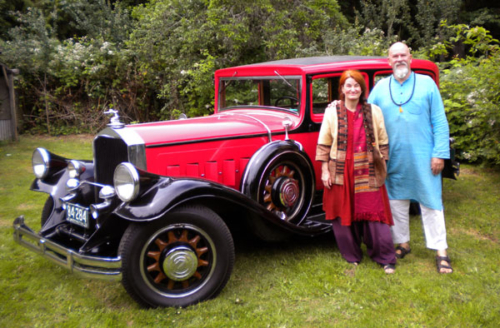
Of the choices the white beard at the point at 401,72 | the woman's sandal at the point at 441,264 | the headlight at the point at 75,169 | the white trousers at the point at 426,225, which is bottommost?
the woman's sandal at the point at 441,264

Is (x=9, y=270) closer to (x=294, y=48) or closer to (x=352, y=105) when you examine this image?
(x=352, y=105)

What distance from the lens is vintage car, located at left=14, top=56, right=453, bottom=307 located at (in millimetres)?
2938

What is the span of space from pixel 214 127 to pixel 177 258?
51.5 inches

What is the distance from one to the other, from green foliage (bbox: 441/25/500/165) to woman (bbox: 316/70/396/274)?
2.97 metres

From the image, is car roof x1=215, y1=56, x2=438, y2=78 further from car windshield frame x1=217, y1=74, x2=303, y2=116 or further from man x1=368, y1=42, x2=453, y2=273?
man x1=368, y1=42, x2=453, y2=273

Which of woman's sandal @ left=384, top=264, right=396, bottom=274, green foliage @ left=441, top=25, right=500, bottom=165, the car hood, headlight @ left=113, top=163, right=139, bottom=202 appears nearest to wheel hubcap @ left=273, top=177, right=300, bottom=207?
the car hood

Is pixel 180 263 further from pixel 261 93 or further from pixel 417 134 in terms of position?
pixel 261 93

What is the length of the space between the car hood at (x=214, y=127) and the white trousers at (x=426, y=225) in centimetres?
122

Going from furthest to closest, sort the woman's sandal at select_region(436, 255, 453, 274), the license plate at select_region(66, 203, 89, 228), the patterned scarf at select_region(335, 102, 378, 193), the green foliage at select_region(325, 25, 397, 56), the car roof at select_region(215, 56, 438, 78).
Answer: the green foliage at select_region(325, 25, 397, 56), the car roof at select_region(215, 56, 438, 78), the woman's sandal at select_region(436, 255, 453, 274), the patterned scarf at select_region(335, 102, 378, 193), the license plate at select_region(66, 203, 89, 228)

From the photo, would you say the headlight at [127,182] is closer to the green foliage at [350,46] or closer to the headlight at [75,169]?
the headlight at [75,169]

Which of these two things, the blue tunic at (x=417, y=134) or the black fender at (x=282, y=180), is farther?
the black fender at (x=282, y=180)

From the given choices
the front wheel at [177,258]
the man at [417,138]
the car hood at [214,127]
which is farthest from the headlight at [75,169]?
the man at [417,138]

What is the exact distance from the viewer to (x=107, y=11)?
13.8 meters

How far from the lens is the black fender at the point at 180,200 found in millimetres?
2832
